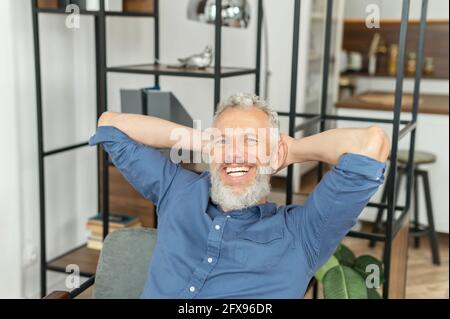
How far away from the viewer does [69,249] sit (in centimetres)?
290

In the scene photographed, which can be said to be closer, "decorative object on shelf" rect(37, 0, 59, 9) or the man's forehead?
the man's forehead

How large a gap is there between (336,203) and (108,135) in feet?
2.17

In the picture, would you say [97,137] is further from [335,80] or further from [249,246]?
Answer: [335,80]

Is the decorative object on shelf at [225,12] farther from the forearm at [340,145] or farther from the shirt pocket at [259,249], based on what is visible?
the shirt pocket at [259,249]

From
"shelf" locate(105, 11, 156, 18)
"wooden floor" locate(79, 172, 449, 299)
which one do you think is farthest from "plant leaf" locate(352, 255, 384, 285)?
"shelf" locate(105, 11, 156, 18)

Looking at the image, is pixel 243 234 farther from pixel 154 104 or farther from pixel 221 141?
pixel 154 104

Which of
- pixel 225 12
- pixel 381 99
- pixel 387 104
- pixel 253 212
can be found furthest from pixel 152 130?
pixel 381 99

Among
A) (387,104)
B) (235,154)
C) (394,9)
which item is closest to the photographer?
(235,154)

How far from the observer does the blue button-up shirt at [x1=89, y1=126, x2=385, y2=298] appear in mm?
1350

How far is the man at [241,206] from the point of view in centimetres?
138

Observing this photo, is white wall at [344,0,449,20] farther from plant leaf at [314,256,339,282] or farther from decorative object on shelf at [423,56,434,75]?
plant leaf at [314,256,339,282]

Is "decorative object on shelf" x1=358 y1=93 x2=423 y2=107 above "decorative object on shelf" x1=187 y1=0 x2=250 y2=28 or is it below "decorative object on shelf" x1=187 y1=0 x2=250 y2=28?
below

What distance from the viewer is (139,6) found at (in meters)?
2.78

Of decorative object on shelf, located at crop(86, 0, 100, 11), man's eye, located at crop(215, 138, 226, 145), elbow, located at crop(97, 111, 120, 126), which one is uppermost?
decorative object on shelf, located at crop(86, 0, 100, 11)
